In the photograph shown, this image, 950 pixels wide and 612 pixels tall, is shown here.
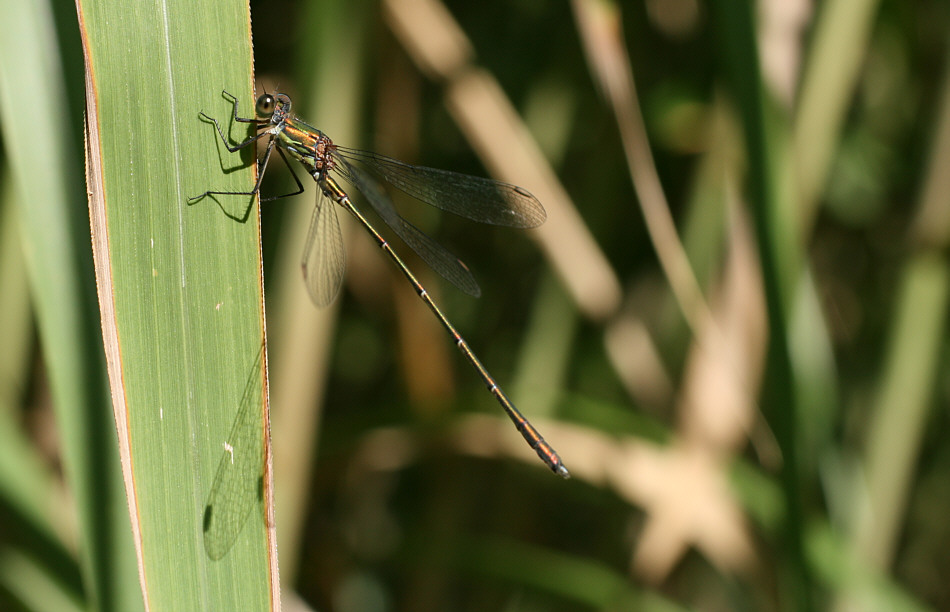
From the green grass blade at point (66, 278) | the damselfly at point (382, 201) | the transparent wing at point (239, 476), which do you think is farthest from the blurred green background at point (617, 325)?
the transparent wing at point (239, 476)

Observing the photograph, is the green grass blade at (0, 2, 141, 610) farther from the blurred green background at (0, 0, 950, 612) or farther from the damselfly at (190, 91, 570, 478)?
the damselfly at (190, 91, 570, 478)

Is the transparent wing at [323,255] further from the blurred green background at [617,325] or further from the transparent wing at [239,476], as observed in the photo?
the transparent wing at [239,476]

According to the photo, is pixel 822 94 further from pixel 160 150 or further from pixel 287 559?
pixel 287 559

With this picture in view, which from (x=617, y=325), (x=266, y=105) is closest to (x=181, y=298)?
(x=266, y=105)

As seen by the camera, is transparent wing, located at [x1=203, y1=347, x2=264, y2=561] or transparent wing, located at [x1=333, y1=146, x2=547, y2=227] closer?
transparent wing, located at [x1=203, y1=347, x2=264, y2=561]

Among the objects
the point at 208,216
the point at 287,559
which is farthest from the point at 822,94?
the point at 287,559

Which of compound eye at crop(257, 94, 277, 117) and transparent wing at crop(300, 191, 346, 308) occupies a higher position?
compound eye at crop(257, 94, 277, 117)

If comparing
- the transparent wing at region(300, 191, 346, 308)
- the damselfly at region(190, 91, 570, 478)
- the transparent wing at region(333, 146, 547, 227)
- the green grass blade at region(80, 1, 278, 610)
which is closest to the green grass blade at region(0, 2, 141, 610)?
the green grass blade at region(80, 1, 278, 610)
